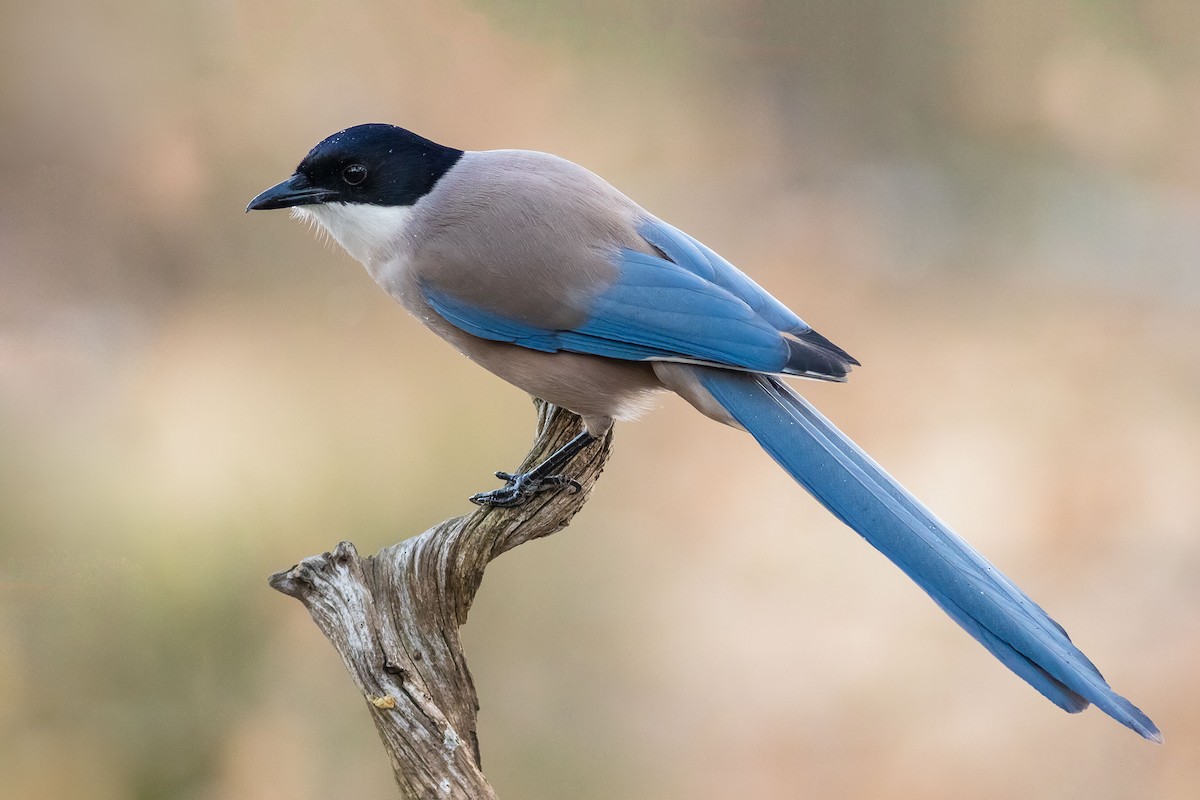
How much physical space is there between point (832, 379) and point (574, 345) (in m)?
0.43

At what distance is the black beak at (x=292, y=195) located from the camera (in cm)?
197

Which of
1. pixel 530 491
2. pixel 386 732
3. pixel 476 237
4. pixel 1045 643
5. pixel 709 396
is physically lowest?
pixel 1045 643

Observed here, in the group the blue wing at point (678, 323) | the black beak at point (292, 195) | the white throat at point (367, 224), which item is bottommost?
the blue wing at point (678, 323)

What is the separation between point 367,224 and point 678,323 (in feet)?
1.98

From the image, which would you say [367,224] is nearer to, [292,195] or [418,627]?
[292,195]

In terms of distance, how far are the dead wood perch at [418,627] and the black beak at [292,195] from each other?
604mm

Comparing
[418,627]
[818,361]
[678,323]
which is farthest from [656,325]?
[418,627]

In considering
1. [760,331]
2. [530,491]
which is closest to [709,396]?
[760,331]

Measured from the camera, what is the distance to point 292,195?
1984 mm

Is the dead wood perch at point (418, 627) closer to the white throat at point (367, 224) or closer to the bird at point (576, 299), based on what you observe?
the bird at point (576, 299)

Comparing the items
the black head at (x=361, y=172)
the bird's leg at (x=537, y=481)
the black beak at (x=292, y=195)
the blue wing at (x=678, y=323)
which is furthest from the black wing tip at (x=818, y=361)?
the black beak at (x=292, y=195)

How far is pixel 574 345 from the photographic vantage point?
1917mm

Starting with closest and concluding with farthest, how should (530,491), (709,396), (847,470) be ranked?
(847,470) → (709,396) → (530,491)

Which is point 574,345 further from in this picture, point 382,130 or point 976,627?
point 976,627
